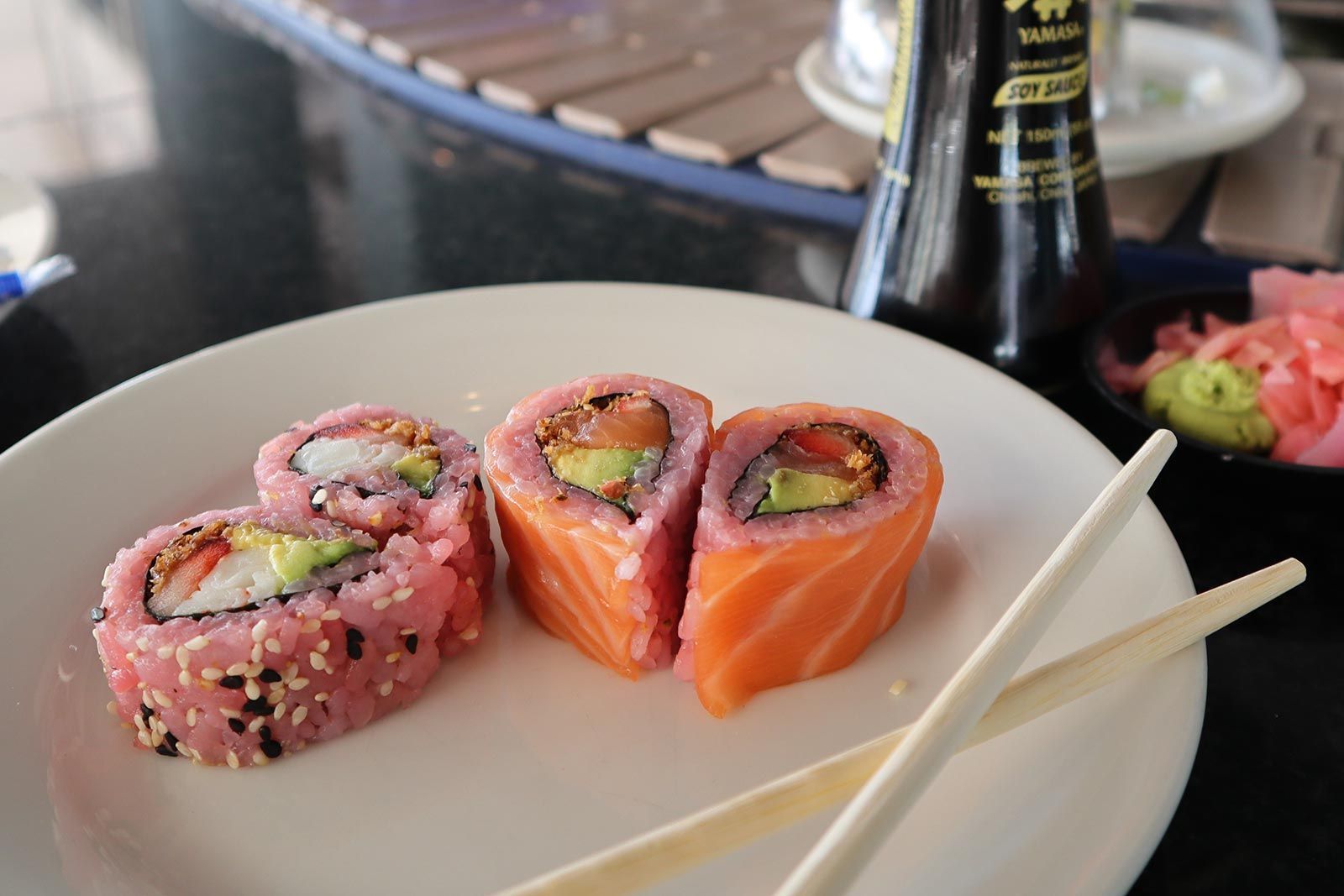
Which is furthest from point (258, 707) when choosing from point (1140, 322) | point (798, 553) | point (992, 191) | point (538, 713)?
point (1140, 322)

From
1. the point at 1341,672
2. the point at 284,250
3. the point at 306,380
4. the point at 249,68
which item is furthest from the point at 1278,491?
the point at 249,68

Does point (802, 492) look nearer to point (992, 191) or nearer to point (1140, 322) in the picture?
point (992, 191)

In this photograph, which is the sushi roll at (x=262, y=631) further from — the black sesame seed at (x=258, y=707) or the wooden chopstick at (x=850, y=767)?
the wooden chopstick at (x=850, y=767)

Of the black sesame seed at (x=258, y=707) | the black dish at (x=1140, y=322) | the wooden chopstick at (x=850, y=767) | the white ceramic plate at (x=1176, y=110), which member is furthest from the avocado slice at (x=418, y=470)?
→ the white ceramic plate at (x=1176, y=110)

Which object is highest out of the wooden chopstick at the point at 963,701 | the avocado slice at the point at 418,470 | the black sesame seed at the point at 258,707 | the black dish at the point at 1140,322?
the wooden chopstick at the point at 963,701

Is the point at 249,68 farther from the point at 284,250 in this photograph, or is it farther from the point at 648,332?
the point at 648,332

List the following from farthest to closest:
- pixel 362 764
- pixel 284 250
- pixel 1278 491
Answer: pixel 284 250, pixel 1278 491, pixel 362 764

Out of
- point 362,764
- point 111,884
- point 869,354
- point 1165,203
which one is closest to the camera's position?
point 111,884
